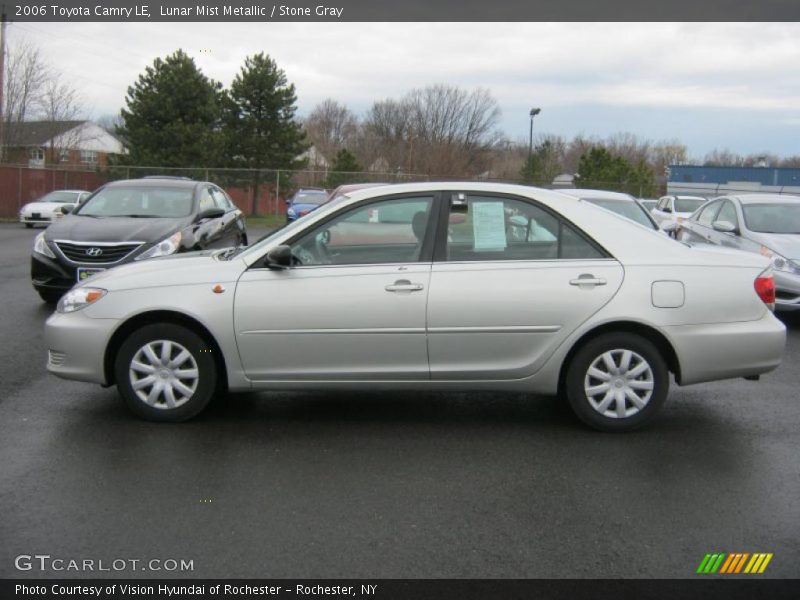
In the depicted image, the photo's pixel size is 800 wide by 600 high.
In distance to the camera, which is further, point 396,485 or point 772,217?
point 772,217

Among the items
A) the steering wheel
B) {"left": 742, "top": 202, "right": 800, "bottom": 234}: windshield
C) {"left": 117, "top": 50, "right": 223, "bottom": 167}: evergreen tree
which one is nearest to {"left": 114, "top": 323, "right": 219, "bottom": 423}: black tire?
the steering wheel

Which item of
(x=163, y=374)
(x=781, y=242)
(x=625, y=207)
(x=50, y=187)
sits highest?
(x=50, y=187)

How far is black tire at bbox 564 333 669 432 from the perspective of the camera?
491 centimetres

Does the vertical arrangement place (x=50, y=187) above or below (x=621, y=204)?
above

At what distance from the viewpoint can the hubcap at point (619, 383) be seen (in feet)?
16.1

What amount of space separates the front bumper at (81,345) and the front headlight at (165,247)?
349cm

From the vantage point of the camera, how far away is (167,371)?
5.00 m

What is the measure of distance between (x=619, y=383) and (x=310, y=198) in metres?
21.0

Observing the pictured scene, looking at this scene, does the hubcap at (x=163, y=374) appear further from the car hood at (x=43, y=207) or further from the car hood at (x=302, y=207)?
the car hood at (x=43, y=207)

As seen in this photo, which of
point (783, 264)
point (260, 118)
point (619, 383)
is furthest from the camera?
point (260, 118)

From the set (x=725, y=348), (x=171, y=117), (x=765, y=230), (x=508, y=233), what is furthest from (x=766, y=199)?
(x=171, y=117)

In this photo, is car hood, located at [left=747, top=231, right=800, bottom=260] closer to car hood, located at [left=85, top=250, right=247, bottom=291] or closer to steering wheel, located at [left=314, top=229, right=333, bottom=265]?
steering wheel, located at [left=314, top=229, right=333, bottom=265]

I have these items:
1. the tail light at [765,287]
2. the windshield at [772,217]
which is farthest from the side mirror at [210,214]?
the windshield at [772,217]

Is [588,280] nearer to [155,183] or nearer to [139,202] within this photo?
[139,202]
